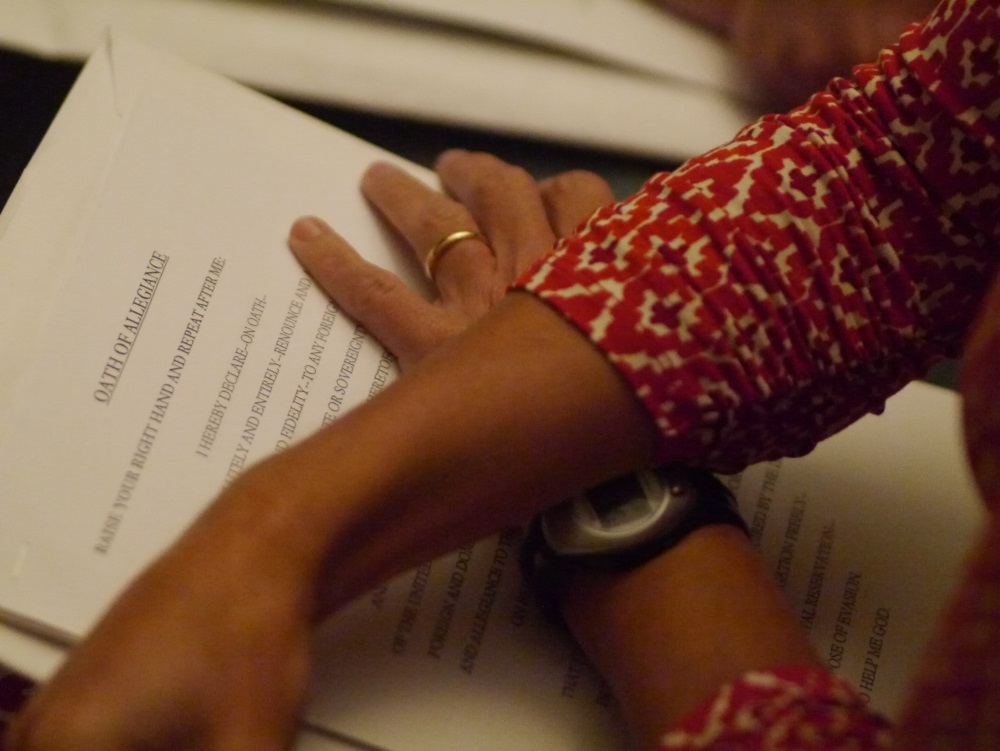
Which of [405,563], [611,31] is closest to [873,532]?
[405,563]

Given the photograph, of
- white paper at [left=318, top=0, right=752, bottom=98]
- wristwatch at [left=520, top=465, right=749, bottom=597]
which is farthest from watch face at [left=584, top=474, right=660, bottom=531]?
white paper at [left=318, top=0, right=752, bottom=98]

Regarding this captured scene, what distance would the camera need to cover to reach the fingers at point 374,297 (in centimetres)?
42

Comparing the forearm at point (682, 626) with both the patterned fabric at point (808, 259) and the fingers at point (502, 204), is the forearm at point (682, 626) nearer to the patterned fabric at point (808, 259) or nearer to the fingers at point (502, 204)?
the patterned fabric at point (808, 259)

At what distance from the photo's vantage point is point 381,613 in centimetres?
36

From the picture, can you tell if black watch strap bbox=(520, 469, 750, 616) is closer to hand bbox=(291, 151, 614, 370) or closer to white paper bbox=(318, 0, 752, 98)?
hand bbox=(291, 151, 614, 370)

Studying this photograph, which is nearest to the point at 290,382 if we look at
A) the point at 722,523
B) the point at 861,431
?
the point at 722,523

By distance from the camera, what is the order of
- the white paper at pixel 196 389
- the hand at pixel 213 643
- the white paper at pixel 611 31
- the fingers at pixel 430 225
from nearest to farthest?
1. the hand at pixel 213 643
2. the white paper at pixel 196 389
3. the fingers at pixel 430 225
4. the white paper at pixel 611 31

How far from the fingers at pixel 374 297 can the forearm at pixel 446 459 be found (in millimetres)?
113

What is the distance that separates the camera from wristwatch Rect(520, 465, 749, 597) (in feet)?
1.14

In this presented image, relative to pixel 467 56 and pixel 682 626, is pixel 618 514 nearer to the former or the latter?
pixel 682 626

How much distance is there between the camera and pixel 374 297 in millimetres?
427

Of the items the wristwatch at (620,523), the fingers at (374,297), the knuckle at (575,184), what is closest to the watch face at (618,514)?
the wristwatch at (620,523)

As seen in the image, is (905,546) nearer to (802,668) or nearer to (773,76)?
(802,668)

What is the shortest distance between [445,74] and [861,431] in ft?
1.13
